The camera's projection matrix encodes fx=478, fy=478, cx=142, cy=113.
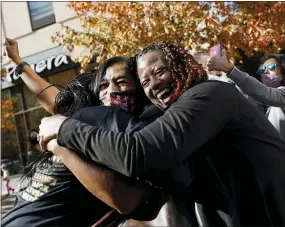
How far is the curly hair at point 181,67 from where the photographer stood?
1715mm

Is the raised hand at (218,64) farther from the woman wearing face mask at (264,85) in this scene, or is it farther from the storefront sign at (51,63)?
the storefront sign at (51,63)

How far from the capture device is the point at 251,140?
5.73 ft

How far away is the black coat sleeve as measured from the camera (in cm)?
145

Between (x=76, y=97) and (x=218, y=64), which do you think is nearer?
(x=76, y=97)

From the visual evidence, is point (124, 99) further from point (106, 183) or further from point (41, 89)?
point (41, 89)

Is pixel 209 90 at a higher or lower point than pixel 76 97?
higher

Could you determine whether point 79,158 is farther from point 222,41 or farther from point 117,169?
point 222,41

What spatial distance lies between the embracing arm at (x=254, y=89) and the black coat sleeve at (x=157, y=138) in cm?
205

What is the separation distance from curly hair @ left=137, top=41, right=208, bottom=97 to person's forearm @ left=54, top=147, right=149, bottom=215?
15.5 inches

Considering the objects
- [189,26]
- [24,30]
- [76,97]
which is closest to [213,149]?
[76,97]

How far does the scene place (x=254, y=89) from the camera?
12.0 feet

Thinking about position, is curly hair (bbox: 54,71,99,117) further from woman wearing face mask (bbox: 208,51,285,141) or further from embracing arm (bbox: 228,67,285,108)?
embracing arm (bbox: 228,67,285,108)

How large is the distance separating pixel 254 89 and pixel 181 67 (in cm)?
204

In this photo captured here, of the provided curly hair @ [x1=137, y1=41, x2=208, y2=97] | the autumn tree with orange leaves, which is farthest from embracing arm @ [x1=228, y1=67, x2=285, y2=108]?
the autumn tree with orange leaves
